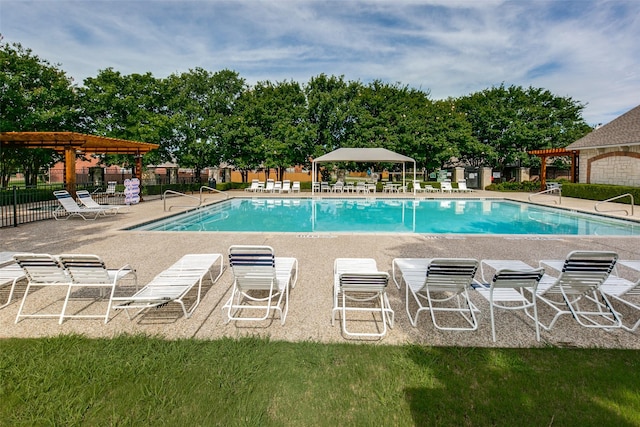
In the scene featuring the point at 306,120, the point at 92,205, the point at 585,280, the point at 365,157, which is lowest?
the point at 585,280

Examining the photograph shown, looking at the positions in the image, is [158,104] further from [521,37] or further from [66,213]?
[521,37]

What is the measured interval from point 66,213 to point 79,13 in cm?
739

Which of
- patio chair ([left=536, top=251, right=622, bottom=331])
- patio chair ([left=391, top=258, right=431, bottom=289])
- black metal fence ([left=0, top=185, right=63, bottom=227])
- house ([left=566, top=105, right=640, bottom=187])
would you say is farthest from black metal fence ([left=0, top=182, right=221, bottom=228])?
house ([left=566, top=105, right=640, bottom=187])

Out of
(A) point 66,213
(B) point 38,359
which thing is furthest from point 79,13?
(B) point 38,359

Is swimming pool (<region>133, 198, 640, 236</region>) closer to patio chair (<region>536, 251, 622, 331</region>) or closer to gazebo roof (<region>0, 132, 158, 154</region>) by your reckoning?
gazebo roof (<region>0, 132, 158, 154</region>)

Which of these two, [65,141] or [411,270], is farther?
[65,141]

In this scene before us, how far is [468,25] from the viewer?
15.0 m

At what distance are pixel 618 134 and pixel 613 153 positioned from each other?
49.0 inches

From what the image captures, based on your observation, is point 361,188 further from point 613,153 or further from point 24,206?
point 24,206

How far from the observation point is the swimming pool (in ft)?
43.2

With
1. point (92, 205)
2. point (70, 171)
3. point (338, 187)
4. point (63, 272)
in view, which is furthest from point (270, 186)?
point (63, 272)

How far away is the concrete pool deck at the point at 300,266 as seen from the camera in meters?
4.04

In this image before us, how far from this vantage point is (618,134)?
864 inches

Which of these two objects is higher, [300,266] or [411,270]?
[411,270]
